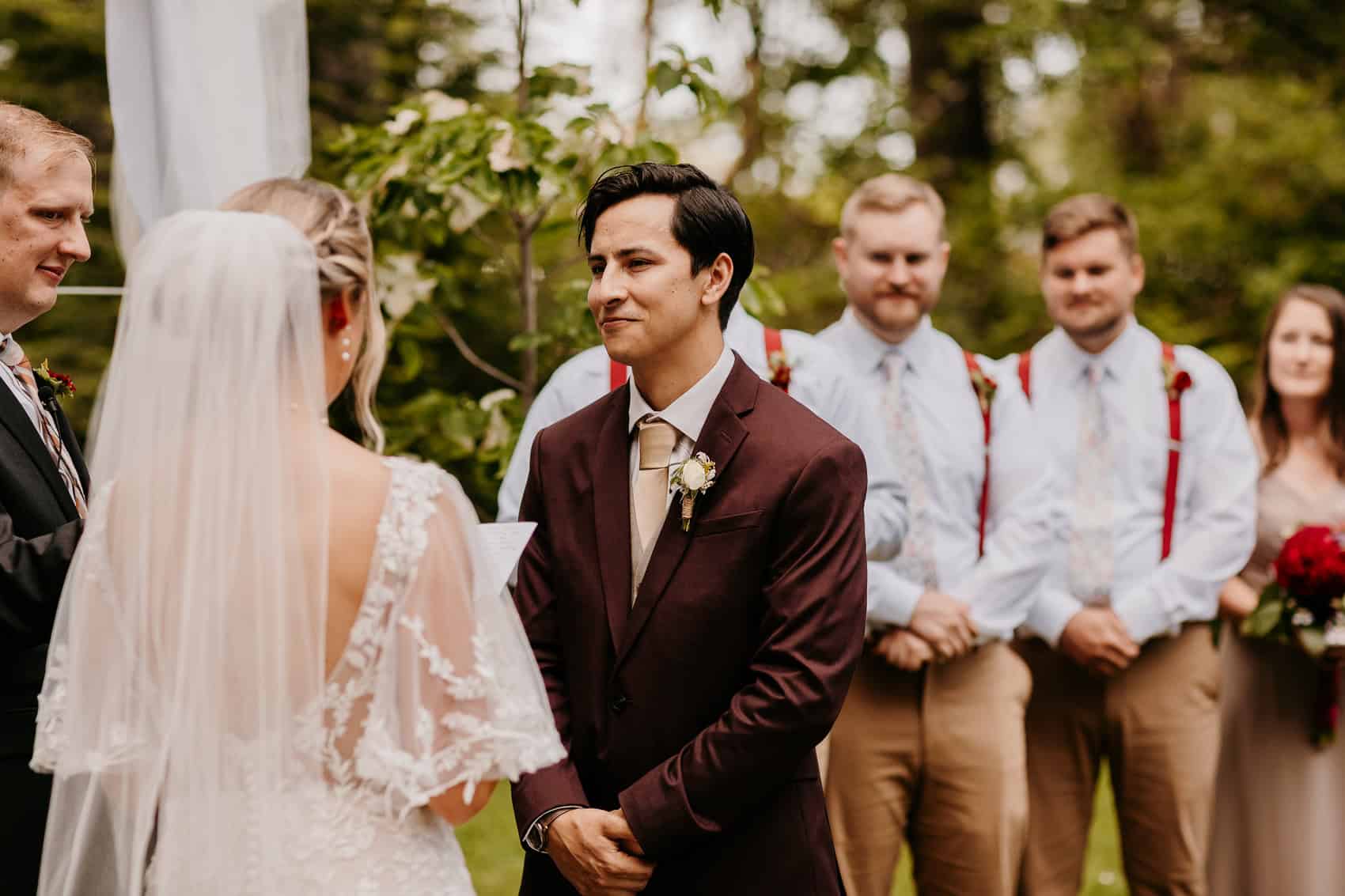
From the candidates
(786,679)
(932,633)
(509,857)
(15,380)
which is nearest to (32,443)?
(15,380)

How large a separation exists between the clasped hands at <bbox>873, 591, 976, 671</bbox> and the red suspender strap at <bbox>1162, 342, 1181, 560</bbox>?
38.8 inches

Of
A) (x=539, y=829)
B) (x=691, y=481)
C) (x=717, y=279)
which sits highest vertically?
(x=717, y=279)

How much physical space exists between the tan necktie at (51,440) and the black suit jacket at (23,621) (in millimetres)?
79

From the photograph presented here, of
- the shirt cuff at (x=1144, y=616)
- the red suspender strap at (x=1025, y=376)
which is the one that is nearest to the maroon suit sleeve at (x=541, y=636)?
the shirt cuff at (x=1144, y=616)

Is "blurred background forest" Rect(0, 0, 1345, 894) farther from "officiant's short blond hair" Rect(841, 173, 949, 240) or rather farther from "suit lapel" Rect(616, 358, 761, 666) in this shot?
"suit lapel" Rect(616, 358, 761, 666)

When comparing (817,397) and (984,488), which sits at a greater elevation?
(817,397)

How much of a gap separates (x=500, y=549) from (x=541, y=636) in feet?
1.45

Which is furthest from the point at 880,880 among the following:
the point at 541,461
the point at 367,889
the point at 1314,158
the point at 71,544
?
the point at 1314,158

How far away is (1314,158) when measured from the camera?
12.1 metres

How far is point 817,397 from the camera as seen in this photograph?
4.06 m

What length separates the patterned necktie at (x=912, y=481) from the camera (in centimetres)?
442

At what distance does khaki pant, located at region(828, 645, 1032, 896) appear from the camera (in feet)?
14.3

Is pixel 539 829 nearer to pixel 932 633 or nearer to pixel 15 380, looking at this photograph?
pixel 15 380

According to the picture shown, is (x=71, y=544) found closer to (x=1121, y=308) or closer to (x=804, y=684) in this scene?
(x=804, y=684)
